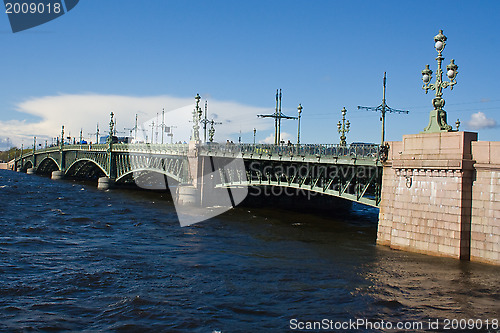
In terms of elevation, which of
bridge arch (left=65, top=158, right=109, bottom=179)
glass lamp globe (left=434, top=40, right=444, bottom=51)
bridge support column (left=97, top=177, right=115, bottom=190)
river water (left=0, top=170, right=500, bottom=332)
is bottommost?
river water (left=0, top=170, right=500, bottom=332)

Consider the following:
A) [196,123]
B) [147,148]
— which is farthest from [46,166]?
[196,123]

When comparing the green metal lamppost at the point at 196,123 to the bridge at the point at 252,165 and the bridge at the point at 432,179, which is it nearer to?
the bridge at the point at 252,165

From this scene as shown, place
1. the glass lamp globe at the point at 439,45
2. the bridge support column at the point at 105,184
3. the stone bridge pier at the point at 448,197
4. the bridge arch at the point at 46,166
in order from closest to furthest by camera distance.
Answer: the stone bridge pier at the point at 448,197, the glass lamp globe at the point at 439,45, the bridge support column at the point at 105,184, the bridge arch at the point at 46,166

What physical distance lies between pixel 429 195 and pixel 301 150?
12013 millimetres

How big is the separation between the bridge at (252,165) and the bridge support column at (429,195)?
2.21 metres

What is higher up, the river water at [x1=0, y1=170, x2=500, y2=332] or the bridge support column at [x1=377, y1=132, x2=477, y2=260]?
the bridge support column at [x1=377, y1=132, x2=477, y2=260]

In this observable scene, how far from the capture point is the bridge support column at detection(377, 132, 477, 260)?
19578 mm

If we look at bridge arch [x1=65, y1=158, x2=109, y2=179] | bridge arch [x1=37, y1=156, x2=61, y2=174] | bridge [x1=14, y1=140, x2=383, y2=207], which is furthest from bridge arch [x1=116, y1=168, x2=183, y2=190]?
bridge arch [x1=37, y1=156, x2=61, y2=174]

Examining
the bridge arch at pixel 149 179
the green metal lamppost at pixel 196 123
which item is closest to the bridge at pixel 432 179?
the green metal lamppost at pixel 196 123

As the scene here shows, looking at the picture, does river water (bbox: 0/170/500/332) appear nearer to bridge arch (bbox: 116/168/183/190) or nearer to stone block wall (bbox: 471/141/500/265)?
stone block wall (bbox: 471/141/500/265)

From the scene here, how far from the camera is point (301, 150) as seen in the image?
31.6 metres

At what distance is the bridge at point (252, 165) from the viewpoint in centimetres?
2720

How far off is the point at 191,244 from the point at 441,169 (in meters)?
13.2

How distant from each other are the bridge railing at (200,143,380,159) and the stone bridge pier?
3.33 m
